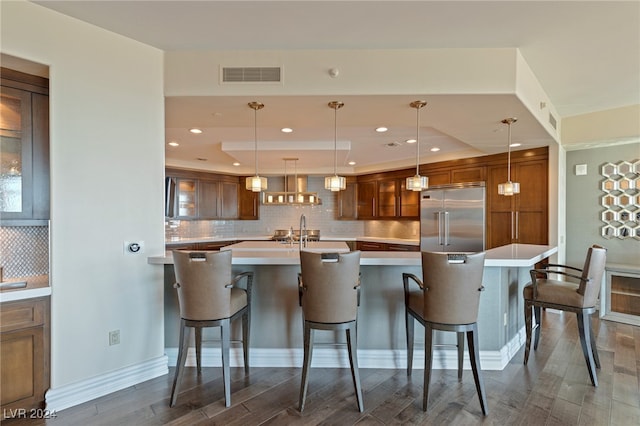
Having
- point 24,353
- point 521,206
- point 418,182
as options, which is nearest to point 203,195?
point 24,353

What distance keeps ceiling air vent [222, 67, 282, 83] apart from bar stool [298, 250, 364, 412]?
4.91 feet

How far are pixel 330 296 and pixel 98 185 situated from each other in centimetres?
193

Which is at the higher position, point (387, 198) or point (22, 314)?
point (387, 198)

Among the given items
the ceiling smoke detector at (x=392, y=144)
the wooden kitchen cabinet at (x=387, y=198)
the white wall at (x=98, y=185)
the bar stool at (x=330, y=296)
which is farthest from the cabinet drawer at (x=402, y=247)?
the white wall at (x=98, y=185)

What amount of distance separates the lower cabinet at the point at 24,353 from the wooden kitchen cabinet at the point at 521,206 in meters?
5.47

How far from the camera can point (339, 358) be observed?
265 cm

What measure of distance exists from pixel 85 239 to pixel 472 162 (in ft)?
17.4

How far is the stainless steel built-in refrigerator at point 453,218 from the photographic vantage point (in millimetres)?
4988

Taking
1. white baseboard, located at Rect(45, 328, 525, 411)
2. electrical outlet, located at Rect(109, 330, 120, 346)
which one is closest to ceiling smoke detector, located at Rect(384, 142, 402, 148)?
white baseboard, located at Rect(45, 328, 525, 411)

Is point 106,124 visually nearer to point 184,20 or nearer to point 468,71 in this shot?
point 184,20

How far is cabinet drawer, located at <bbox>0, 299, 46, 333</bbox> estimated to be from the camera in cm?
192

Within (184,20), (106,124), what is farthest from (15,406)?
(184,20)

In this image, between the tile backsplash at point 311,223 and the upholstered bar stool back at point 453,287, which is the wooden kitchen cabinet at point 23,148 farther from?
the tile backsplash at point 311,223

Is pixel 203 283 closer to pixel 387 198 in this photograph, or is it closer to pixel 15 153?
pixel 15 153
